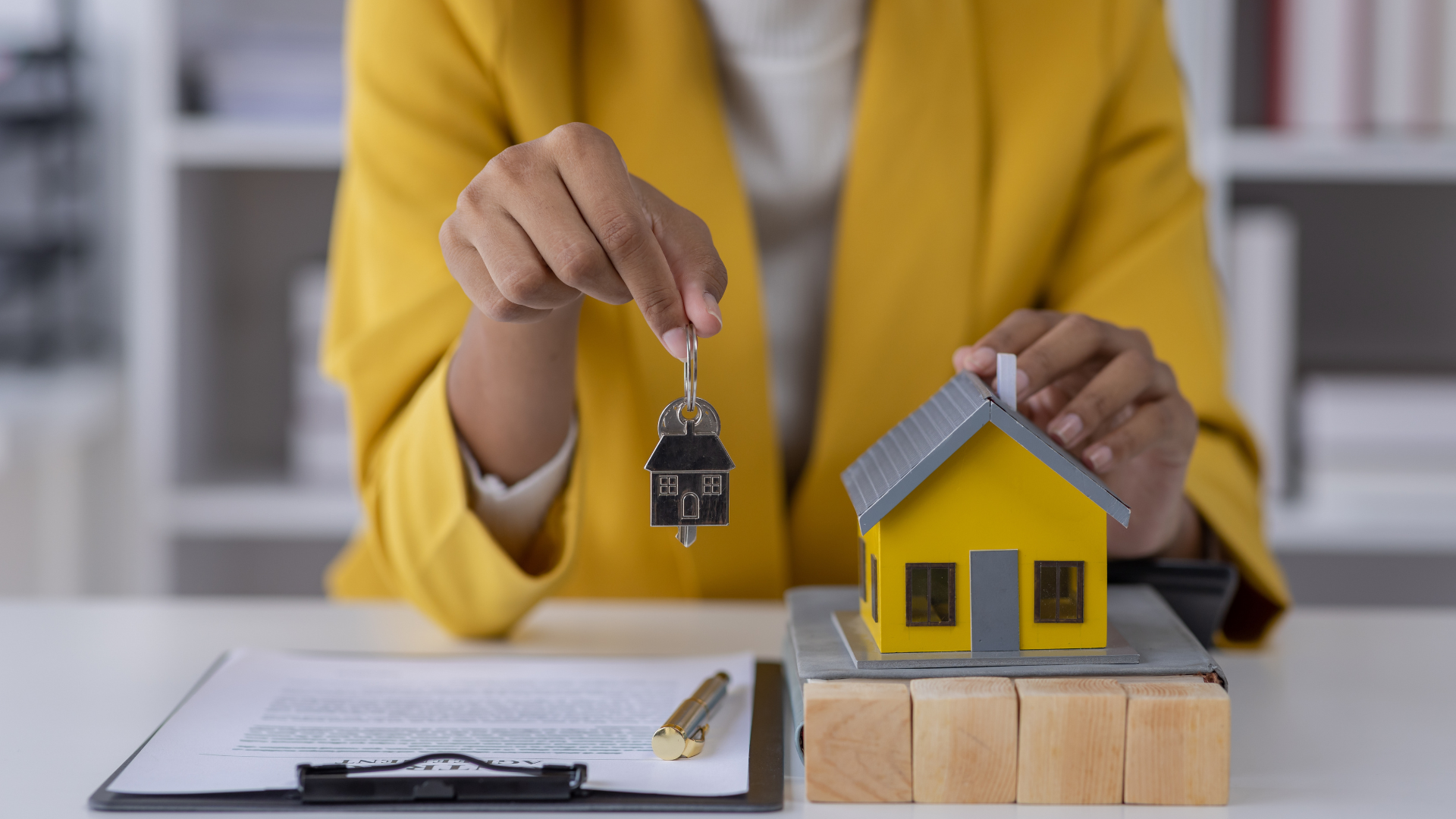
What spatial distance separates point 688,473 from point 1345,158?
1.35 m

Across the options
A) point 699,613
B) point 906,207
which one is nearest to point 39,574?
point 699,613

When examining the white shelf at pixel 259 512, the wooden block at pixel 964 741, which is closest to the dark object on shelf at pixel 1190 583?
the wooden block at pixel 964 741

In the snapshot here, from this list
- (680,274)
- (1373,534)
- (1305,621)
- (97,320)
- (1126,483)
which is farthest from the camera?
(97,320)

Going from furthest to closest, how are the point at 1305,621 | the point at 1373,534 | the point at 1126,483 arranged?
the point at 1373,534 → the point at 1305,621 → the point at 1126,483

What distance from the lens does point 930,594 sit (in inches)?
22.7

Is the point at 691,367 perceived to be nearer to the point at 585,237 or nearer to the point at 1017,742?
the point at 585,237

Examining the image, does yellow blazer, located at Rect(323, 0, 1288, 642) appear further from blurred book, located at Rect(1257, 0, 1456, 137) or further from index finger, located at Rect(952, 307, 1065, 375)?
blurred book, located at Rect(1257, 0, 1456, 137)

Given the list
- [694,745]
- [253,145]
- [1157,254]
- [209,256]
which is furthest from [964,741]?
[209,256]

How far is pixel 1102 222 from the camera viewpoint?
100cm

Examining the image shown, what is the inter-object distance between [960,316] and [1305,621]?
344 millimetres

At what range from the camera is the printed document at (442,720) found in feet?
1.81

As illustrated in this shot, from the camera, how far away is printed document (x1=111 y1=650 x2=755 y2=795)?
55 cm

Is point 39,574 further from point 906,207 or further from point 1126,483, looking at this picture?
point 1126,483

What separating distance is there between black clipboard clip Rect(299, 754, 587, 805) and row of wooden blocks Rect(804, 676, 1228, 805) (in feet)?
0.37
